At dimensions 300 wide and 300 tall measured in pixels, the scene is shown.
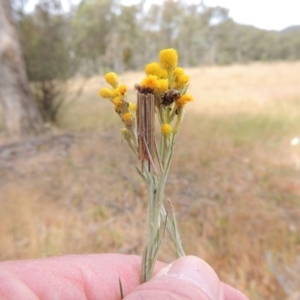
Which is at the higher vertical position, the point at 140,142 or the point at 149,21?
the point at 149,21

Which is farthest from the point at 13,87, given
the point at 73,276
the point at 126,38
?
the point at 126,38

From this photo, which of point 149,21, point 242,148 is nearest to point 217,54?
point 149,21

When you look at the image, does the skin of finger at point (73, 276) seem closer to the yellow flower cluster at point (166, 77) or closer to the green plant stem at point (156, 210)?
the green plant stem at point (156, 210)

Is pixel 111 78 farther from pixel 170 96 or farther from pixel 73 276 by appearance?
pixel 73 276

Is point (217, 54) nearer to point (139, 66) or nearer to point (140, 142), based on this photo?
point (139, 66)

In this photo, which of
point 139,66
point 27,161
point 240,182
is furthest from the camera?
point 139,66
